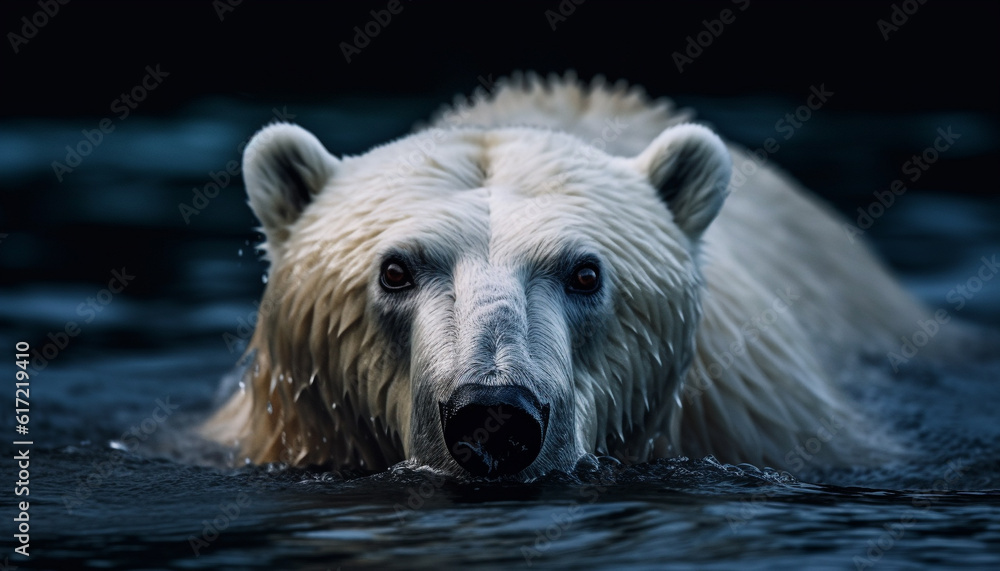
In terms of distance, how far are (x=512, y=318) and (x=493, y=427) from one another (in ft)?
1.29

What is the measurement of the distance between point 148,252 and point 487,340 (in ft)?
21.4

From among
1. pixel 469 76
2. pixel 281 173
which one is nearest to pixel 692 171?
pixel 281 173

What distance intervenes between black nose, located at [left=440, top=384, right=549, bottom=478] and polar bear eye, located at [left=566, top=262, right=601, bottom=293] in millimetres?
668

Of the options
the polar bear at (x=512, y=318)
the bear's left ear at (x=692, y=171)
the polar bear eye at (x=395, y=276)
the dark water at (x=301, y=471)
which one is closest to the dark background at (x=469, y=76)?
the dark water at (x=301, y=471)

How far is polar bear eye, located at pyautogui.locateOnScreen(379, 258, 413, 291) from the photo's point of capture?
4.43 meters

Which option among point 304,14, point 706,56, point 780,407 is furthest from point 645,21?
point 780,407

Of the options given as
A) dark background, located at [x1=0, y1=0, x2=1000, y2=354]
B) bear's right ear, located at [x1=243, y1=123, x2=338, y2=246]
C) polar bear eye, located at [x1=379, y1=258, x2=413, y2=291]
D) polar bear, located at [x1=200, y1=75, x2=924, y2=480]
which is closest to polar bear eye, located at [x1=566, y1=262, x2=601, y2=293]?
polar bear, located at [x1=200, y1=75, x2=924, y2=480]

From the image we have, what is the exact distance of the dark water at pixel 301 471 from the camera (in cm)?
367

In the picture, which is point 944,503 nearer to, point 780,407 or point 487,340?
point 780,407

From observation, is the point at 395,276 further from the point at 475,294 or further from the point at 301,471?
the point at 301,471

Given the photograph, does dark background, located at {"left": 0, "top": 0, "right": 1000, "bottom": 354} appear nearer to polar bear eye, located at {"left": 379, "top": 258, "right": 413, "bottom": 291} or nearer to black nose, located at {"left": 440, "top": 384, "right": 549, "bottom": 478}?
polar bear eye, located at {"left": 379, "top": 258, "right": 413, "bottom": 291}

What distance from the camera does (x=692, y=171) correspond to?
4996mm

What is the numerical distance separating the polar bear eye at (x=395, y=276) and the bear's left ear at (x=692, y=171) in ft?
3.52

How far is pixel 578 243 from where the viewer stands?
4.42 m
